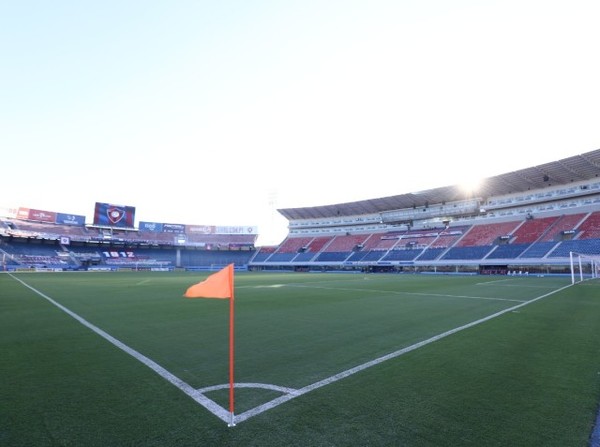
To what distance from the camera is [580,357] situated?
241 inches

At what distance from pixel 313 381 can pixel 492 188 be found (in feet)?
206

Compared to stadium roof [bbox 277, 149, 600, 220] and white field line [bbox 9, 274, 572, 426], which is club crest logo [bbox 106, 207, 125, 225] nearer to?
stadium roof [bbox 277, 149, 600, 220]

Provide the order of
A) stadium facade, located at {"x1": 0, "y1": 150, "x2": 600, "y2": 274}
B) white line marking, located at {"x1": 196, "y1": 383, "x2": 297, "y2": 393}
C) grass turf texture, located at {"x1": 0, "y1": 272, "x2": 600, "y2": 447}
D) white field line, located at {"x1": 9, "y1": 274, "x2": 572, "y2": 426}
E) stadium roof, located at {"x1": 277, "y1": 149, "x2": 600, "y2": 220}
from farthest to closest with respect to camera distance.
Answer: stadium facade, located at {"x1": 0, "y1": 150, "x2": 600, "y2": 274} < stadium roof, located at {"x1": 277, "y1": 149, "x2": 600, "y2": 220} < white line marking, located at {"x1": 196, "y1": 383, "x2": 297, "y2": 393} < white field line, located at {"x1": 9, "y1": 274, "x2": 572, "y2": 426} < grass turf texture, located at {"x1": 0, "y1": 272, "x2": 600, "y2": 447}

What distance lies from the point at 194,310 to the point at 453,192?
60650 millimetres

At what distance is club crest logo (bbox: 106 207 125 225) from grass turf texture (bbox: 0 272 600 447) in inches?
2929

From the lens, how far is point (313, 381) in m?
4.91

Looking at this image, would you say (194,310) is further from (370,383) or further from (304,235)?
(304,235)

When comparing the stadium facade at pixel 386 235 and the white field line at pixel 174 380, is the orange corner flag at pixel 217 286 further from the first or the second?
the stadium facade at pixel 386 235

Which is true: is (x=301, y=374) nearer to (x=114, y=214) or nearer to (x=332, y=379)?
(x=332, y=379)

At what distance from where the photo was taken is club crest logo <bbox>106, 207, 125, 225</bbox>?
248ft

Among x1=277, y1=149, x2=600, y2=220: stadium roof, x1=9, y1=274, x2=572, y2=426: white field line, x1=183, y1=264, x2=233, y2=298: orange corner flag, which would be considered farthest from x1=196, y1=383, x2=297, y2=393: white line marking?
x1=277, y1=149, x2=600, y2=220: stadium roof

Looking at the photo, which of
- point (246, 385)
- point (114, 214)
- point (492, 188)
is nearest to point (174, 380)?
point (246, 385)

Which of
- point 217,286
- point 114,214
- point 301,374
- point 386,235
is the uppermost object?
point 114,214

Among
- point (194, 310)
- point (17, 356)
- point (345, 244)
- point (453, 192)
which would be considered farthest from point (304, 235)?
point (17, 356)
